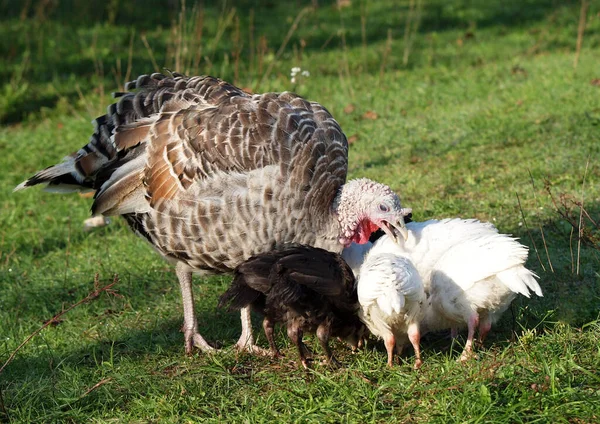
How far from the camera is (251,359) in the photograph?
5031 millimetres

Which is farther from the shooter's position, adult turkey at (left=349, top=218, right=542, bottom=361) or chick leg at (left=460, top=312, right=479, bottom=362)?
chick leg at (left=460, top=312, right=479, bottom=362)

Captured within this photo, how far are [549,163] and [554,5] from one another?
6.62 m

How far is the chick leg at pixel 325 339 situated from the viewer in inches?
186

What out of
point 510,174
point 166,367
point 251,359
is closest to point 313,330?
point 251,359

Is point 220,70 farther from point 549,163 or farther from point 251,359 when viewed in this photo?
point 251,359

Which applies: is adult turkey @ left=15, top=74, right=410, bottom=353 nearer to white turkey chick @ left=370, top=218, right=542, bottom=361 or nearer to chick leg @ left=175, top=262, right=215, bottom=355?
chick leg @ left=175, top=262, right=215, bottom=355

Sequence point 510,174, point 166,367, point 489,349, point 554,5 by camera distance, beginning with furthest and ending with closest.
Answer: point 554,5, point 510,174, point 166,367, point 489,349

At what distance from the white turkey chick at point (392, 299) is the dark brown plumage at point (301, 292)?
0.18 metres

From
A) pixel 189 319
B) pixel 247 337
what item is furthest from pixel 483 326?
pixel 189 319

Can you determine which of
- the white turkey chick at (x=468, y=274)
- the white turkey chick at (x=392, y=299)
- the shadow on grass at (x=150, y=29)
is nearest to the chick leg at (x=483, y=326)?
the white turkey chick at (x=468, y=274)

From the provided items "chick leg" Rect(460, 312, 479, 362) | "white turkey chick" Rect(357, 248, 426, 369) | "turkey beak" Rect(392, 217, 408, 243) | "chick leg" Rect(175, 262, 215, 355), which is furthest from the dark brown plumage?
"chick leg" Rect(460, 312, 479, 362)

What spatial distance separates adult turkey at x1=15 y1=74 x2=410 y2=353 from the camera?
16.6ft

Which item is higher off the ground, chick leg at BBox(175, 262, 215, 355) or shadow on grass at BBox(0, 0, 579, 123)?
shadow on grass at BBox(0, 0, 579, 123)

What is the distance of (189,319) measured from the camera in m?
5.44
